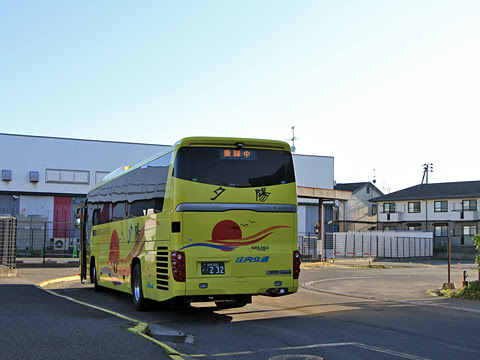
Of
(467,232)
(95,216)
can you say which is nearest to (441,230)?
(467,232)

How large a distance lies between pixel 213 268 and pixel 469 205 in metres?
65.6

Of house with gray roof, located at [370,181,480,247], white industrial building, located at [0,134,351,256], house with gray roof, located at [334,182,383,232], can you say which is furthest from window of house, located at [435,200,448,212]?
white industrial building, located at [0,134,351,256]

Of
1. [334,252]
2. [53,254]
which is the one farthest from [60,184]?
[334,252]

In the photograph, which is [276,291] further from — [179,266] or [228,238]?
[179,266]

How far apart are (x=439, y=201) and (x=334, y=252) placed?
2548 centimetres

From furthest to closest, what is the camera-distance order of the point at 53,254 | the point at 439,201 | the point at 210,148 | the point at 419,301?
the point at 439,201 → the point at 53,254 → the point at 419,301 → the point at 210,148

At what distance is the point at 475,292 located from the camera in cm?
1686

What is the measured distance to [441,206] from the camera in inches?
2869

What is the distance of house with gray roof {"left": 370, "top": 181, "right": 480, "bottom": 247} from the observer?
69938 millimetres

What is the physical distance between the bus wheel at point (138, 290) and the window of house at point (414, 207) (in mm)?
66583

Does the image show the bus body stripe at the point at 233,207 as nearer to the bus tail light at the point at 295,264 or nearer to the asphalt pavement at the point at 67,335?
the bus tail light at the point at 295,264

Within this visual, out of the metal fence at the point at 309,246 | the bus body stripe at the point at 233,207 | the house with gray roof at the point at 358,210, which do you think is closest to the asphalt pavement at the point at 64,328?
the bus body stripe at the point at 233,207

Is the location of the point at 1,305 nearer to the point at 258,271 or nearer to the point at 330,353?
the point at 258,271

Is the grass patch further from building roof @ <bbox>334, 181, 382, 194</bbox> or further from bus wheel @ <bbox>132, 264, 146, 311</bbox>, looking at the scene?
building roof @ <bbox>334, 181, 382, 194</bbox>
